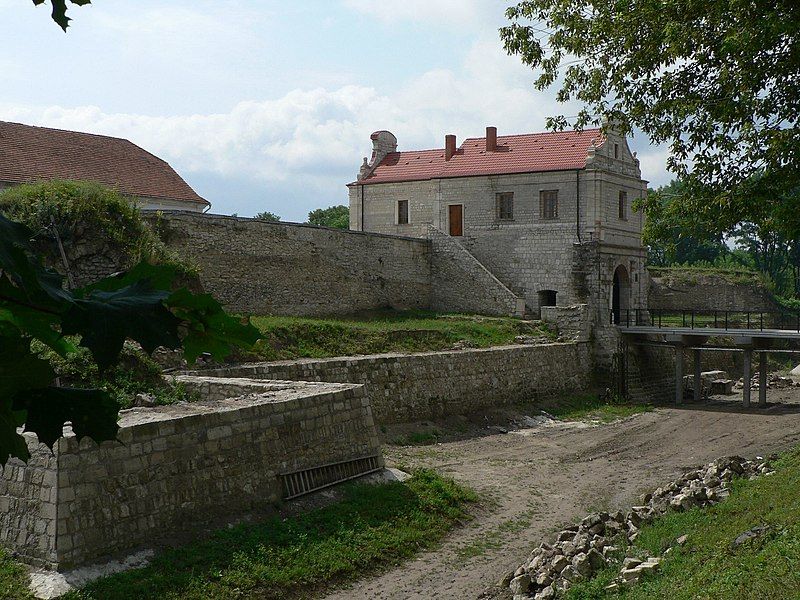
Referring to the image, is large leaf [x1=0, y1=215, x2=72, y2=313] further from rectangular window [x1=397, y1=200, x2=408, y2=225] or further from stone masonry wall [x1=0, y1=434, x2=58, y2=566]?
rectangular window [x1=397, y1=200, x2=408, y2=225]

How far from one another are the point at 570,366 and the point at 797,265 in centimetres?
4047

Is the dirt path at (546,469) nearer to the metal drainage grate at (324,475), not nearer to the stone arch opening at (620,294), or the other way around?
the metal drainage grate at (324,475)

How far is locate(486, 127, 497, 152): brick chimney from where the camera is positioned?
32.6 metres

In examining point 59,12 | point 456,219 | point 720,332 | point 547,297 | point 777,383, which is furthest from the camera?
point 456,219

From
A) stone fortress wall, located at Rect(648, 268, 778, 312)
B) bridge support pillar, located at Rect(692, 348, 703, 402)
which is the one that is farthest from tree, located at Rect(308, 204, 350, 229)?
bridge support pillar, located at Rect(692, 348, 703, 402)

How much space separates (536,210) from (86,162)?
1473cm

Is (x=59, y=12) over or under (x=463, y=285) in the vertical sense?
under

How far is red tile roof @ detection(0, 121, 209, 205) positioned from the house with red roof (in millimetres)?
8322

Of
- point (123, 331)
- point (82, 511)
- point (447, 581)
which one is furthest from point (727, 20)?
point (123, 331)

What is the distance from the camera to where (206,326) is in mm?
2148

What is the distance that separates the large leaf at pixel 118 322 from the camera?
194 cm

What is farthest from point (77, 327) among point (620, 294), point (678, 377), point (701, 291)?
point (701, 291)

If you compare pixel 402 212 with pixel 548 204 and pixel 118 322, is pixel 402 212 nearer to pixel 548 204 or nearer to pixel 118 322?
pixel 548 204

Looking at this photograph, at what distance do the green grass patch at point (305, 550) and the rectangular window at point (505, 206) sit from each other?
18.3 meters
